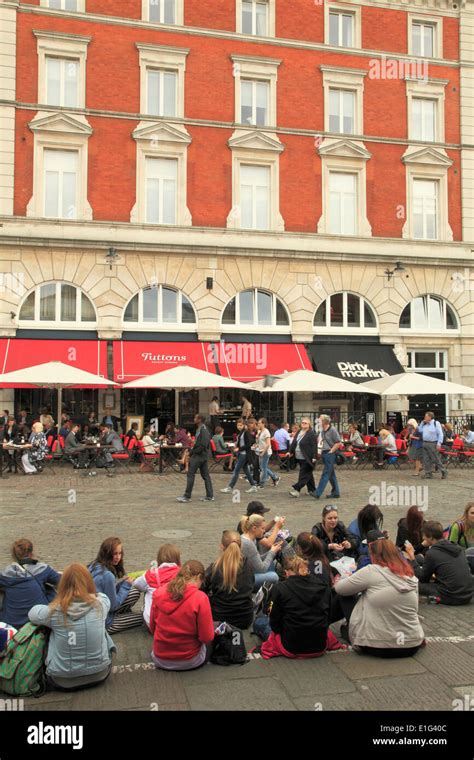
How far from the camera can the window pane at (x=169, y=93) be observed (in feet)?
79.9

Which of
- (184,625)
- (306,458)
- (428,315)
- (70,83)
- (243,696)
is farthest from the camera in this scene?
(428,315)

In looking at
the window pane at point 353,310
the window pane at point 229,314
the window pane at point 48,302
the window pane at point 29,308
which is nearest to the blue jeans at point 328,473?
the window pane at point 229,314

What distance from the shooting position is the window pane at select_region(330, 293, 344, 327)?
84.4 ft

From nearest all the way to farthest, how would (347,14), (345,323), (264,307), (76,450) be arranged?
(76,450) < (264,307) < (345,323) < (347,14)

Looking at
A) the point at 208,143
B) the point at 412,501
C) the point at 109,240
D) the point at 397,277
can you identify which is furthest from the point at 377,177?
the point at 412,501

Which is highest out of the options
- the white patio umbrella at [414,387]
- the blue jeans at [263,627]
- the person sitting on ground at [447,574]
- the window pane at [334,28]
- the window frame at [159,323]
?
the window pane at [334,28]

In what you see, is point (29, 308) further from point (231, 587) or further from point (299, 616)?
point (299, 616)

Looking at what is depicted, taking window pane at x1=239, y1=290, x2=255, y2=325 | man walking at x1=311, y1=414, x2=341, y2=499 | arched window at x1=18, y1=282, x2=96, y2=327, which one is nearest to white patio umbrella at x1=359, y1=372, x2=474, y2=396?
window pane at x1=239, y1=290, x2=255, y2=325

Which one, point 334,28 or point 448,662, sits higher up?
point 334,28

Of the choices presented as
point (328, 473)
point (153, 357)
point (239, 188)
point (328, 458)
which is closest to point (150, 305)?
point (153, 357)

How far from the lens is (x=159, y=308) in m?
24.1

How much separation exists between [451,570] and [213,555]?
3.30 metres

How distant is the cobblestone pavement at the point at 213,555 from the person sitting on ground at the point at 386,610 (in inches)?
4.9

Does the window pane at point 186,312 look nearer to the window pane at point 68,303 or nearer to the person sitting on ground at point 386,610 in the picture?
the window pane at point 68,303
